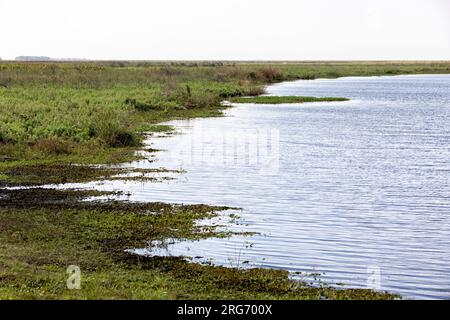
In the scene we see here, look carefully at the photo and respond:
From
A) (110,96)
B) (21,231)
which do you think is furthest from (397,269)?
(110,96)

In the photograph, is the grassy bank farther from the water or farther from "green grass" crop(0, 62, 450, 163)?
the water

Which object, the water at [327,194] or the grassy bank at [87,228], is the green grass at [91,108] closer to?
the grassy bank at [87,228]

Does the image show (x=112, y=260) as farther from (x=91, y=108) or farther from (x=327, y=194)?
(x=91, y=108)

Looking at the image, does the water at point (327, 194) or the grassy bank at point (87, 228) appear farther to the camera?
the water at point (327, 194)

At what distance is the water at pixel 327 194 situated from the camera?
1429 cm

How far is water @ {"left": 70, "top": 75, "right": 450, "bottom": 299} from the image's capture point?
14289 mm

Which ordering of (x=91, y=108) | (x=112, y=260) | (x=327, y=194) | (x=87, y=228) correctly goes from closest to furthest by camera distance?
(x=112, y=260), (x=87, y=228), (x=327, y=194), (x=91, y=108)

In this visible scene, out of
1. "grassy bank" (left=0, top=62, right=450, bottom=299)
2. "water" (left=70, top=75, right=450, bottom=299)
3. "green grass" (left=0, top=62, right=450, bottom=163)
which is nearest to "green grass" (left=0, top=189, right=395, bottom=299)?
"grassy bank" (left=0, top=62, right=450, bottom=299)

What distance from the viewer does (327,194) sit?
71.0ft

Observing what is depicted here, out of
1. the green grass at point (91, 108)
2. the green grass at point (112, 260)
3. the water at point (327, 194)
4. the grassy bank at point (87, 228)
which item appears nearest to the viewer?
the green grass at point (112, 260)

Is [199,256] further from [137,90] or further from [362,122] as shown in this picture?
[137,90]

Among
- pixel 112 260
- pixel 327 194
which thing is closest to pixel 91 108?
pixel 327 194

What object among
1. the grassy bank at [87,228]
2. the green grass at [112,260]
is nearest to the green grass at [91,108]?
the grassy bank at [87,228]
